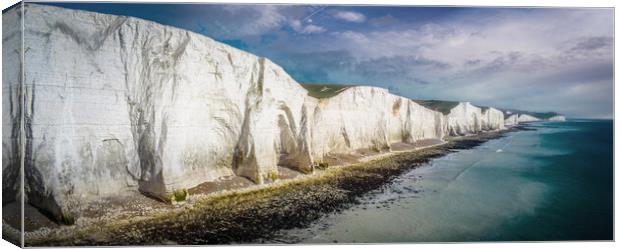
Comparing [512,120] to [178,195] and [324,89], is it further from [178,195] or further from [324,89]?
[178,195]

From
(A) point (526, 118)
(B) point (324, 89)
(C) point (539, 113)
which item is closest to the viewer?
(C) point (539, 113)

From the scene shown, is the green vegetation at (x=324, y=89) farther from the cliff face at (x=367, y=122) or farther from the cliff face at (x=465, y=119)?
the cliff face at (x=465, y=119)

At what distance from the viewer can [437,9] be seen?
7.40 metres

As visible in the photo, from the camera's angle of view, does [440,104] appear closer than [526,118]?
Yes

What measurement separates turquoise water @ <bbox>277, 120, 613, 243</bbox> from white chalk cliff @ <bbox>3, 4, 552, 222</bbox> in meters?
1.65

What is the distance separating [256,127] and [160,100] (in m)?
A: 2.63

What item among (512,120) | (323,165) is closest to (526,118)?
(512,120)

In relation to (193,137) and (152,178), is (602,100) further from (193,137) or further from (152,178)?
(152,178)

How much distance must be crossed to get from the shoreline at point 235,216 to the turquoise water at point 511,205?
55cm

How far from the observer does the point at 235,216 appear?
23.7ft

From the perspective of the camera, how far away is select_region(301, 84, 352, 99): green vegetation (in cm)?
923

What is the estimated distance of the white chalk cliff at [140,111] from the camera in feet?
20.7

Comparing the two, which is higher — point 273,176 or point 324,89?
point 324,89

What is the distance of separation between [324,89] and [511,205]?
544 cm
